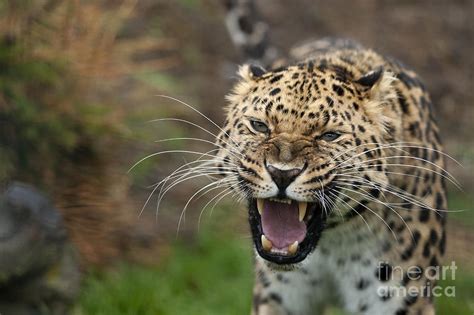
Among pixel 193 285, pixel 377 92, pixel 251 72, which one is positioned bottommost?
pixel 193 285

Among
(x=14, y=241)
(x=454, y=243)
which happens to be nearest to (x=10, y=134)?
(x=14, y=241)

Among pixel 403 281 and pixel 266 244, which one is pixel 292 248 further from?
pixel 403 281

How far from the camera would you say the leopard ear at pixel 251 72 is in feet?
17.2

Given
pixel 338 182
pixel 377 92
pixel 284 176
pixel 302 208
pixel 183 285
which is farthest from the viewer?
pixel 183 285

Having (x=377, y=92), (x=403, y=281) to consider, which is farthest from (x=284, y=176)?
(x=403, y=281)

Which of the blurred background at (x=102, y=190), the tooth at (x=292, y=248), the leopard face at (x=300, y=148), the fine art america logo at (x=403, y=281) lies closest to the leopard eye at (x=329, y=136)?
the leopard face at (x=300, y=148)

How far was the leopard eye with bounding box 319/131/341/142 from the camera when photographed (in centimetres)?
480

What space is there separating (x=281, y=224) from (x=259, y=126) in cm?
52

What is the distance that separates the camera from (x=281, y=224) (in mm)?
4906

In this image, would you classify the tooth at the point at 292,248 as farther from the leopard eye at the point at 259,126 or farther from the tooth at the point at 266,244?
the leopard eye at the point at 259,126

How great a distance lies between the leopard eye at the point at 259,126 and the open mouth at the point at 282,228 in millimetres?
361

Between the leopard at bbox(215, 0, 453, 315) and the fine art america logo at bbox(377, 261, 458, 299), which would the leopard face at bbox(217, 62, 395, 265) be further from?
the fine art america logo at bbox(377, 261, 458, 299)

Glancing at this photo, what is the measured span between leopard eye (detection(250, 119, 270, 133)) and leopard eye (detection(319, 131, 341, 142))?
0.28m

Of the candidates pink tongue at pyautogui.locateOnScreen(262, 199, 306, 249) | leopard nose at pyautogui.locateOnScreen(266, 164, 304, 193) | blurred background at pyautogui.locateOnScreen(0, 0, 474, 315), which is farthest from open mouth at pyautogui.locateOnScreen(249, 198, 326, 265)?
blurred background at pyautogui.locateOnScreen(0, 0, 474, 315)
